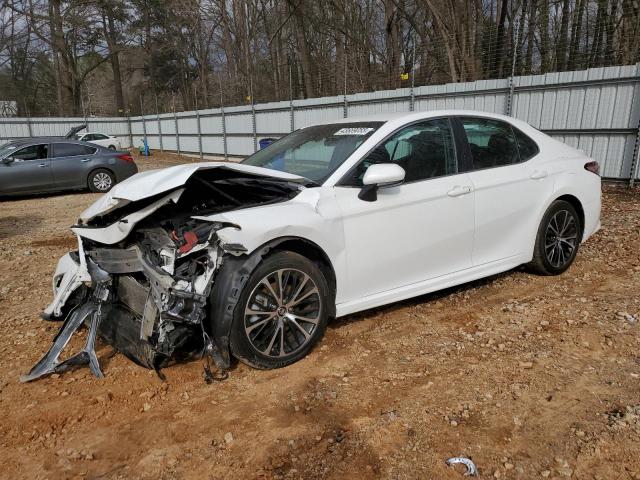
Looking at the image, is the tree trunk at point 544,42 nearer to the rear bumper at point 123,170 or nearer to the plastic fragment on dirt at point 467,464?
the rear bumper at point 123,170

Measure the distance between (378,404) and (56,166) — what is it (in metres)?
11.5

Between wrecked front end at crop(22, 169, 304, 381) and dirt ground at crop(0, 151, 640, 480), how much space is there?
0.27 meters

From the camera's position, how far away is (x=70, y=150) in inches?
477

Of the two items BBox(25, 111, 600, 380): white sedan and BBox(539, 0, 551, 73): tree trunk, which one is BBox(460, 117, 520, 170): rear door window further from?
BBox(539, 0, 551, 73): tree trunk

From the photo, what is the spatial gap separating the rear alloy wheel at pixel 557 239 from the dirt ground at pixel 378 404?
1.57 ft

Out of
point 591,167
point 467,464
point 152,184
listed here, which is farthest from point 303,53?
point 467,464

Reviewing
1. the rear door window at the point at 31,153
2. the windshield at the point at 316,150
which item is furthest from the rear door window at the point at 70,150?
the windshield at the point at 316,150

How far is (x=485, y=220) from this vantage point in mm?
4098

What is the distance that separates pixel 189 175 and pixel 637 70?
9083 mm

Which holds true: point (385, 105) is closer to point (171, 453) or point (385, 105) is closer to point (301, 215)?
point (301, 215)

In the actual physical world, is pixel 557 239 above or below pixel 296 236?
below

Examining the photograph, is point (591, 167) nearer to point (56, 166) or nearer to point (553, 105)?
point (553, 105)

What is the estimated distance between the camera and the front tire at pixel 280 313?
9.91 ft

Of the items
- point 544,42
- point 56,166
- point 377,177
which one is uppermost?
point 544,42
